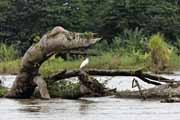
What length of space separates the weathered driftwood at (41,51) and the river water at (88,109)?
764 millimetres

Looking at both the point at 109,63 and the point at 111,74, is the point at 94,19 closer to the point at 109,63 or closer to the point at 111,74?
the point at 109,63

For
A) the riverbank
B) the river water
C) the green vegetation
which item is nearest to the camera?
the river water

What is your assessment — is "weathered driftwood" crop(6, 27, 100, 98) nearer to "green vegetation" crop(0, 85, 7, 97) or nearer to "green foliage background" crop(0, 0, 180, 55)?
"green vegetation" crop(0, 85, 7, 97)

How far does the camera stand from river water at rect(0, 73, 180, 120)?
17.4 meters

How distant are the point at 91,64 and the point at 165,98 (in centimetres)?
2823

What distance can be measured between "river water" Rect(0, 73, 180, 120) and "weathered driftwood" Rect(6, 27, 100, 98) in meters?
0.76

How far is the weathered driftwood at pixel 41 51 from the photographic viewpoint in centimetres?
2197

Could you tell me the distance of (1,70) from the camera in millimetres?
47188

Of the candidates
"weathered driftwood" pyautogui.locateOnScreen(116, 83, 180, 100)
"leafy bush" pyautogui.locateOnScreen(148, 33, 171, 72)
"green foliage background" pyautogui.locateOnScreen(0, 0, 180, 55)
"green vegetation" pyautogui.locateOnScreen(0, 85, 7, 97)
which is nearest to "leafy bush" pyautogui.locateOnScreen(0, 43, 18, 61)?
"leafy bush" pyautogui.locateOnScreen(148, 33, 171, 72)

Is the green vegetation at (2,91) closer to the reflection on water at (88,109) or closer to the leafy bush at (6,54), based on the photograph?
the reflection on water at (88,109)

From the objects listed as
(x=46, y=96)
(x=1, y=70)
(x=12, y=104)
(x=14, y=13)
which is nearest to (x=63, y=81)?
(x=46, y=96)

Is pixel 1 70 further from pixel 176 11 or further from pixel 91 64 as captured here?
pixel 176 11

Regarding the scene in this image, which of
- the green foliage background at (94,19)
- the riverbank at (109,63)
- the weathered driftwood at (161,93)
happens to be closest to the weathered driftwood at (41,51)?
the weathered driftwood at (161,93)

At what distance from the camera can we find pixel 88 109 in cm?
1950
